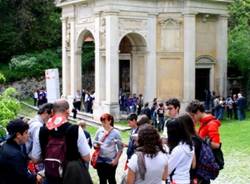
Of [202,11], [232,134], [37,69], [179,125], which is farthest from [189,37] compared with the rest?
[179,125]

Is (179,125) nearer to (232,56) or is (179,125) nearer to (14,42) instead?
(232,56)

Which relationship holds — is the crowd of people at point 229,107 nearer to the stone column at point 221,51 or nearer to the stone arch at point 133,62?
the stone column at point 221,51

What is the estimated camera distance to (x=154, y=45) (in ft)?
107

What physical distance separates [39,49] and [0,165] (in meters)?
41.8

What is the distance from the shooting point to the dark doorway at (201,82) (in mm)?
34375

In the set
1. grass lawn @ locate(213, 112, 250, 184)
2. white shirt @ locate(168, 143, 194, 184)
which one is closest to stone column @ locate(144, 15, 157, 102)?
grass lawn @ locate(213, 112, 250, 184)

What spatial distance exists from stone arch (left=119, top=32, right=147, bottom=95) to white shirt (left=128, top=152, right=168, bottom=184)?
2565 centimetres

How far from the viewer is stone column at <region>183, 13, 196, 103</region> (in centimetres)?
3250

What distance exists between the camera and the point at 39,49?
157ft

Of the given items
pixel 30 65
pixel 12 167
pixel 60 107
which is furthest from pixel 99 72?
pixel 12 167

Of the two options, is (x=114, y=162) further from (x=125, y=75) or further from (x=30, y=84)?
(x=30, y=84)

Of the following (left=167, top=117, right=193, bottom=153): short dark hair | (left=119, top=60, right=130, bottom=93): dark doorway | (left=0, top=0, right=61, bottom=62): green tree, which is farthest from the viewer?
(left=0, top=0, right=61, bottom=62): green tree

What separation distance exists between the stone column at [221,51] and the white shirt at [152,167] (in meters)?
28.8

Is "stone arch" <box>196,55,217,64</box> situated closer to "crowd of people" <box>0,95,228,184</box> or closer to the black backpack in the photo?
"crowd of people" <box>0,95,228,184</box>
